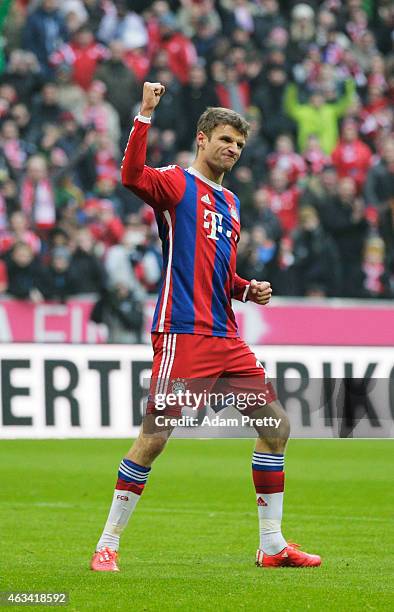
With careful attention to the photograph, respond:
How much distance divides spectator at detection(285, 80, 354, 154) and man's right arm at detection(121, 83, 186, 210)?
1583cm

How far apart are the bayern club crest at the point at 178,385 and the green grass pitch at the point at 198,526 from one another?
3.04 feet

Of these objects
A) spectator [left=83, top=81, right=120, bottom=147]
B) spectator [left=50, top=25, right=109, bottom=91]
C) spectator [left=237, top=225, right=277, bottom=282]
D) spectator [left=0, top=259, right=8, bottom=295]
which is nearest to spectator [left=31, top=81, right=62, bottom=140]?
spectator [left=83, top=81, right=120, bottom=147]

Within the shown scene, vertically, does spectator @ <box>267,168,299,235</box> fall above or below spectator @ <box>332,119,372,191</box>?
below

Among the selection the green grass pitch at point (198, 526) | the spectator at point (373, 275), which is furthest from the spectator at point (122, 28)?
the green grass pitch at point (198, 526)

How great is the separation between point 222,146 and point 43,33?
14.7m

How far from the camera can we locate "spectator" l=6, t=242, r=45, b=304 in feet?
61.1

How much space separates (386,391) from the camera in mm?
13594

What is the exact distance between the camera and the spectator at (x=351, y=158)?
2277 cm

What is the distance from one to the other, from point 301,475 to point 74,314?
22.2 feet

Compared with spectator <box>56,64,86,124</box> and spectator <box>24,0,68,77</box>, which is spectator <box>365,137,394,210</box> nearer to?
spectator <box>56,64,86,124</box>

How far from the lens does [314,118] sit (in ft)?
76.0

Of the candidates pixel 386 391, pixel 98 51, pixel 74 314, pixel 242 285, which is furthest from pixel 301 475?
pixel 98 51

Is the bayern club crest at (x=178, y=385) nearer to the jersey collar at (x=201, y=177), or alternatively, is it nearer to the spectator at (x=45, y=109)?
the jersey collar at (x=201, y=177)

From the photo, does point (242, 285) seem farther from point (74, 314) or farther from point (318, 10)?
point (318, 10)
